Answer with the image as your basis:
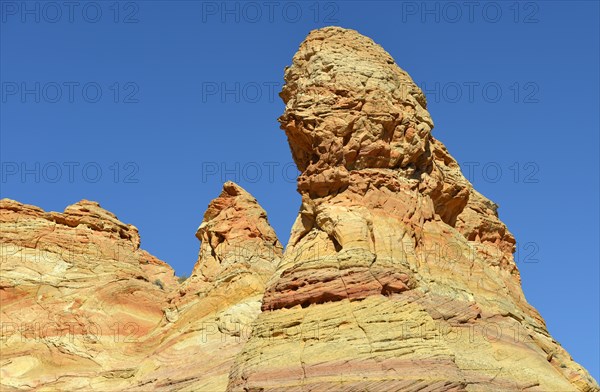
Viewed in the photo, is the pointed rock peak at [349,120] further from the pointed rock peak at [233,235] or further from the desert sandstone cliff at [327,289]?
the pointed rock peak at [233,235]

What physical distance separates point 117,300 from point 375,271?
20.9 m

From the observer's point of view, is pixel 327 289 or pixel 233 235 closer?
pixel 327 289

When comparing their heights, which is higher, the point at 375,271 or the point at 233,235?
the point at 233,235

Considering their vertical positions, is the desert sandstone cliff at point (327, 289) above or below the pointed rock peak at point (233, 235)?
below

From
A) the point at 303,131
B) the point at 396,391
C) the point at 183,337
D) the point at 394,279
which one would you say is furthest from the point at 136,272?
the point at 396,391

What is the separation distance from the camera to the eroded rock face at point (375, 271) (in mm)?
23188

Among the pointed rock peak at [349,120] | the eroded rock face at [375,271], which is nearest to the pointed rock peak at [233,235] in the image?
the eroded rock face at [375,271]

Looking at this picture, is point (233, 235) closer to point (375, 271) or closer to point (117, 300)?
point (117, 300)

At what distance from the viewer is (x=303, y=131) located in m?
30.1

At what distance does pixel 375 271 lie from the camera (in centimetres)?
2553

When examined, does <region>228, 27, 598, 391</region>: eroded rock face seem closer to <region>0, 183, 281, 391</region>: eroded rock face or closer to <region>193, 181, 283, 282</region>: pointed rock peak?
<region>0, 183, 281, 391</region>: eroded rock face

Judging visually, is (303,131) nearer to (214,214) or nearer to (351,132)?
(351,132)

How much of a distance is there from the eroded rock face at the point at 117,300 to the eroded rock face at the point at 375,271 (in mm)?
6683

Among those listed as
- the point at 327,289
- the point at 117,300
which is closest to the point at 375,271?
the point at 327,289
